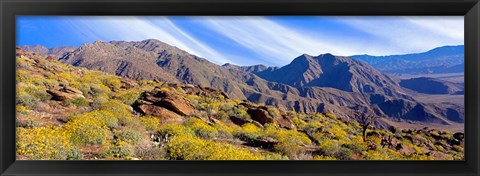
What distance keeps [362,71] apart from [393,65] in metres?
0.30

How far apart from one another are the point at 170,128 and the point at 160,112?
0.29 metres

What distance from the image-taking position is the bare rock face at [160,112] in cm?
326

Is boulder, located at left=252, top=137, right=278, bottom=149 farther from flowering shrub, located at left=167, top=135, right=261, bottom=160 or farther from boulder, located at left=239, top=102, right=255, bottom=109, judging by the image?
boulder, located at left=239, top=102, right=255, bottom=109

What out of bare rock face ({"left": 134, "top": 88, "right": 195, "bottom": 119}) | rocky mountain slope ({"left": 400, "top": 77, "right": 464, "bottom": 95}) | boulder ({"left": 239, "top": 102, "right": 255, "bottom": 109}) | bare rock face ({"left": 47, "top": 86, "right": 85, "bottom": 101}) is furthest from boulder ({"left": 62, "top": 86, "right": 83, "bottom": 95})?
rocky mountain slope ({"left": 400, "top": 77, "right": 464, "bottom": 95})

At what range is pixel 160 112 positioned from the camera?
329cm

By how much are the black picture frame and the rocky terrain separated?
4.05 feet

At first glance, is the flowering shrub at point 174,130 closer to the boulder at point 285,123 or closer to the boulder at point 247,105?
the boulder at point 247,105

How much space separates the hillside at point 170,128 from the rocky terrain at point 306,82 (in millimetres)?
122

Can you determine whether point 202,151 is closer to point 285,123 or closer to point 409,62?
point 285,123

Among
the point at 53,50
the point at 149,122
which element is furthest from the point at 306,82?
the point at 53,50

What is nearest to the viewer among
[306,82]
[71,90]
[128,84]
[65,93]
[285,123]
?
[65,93]

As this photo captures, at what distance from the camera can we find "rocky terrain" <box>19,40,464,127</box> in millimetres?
3650
